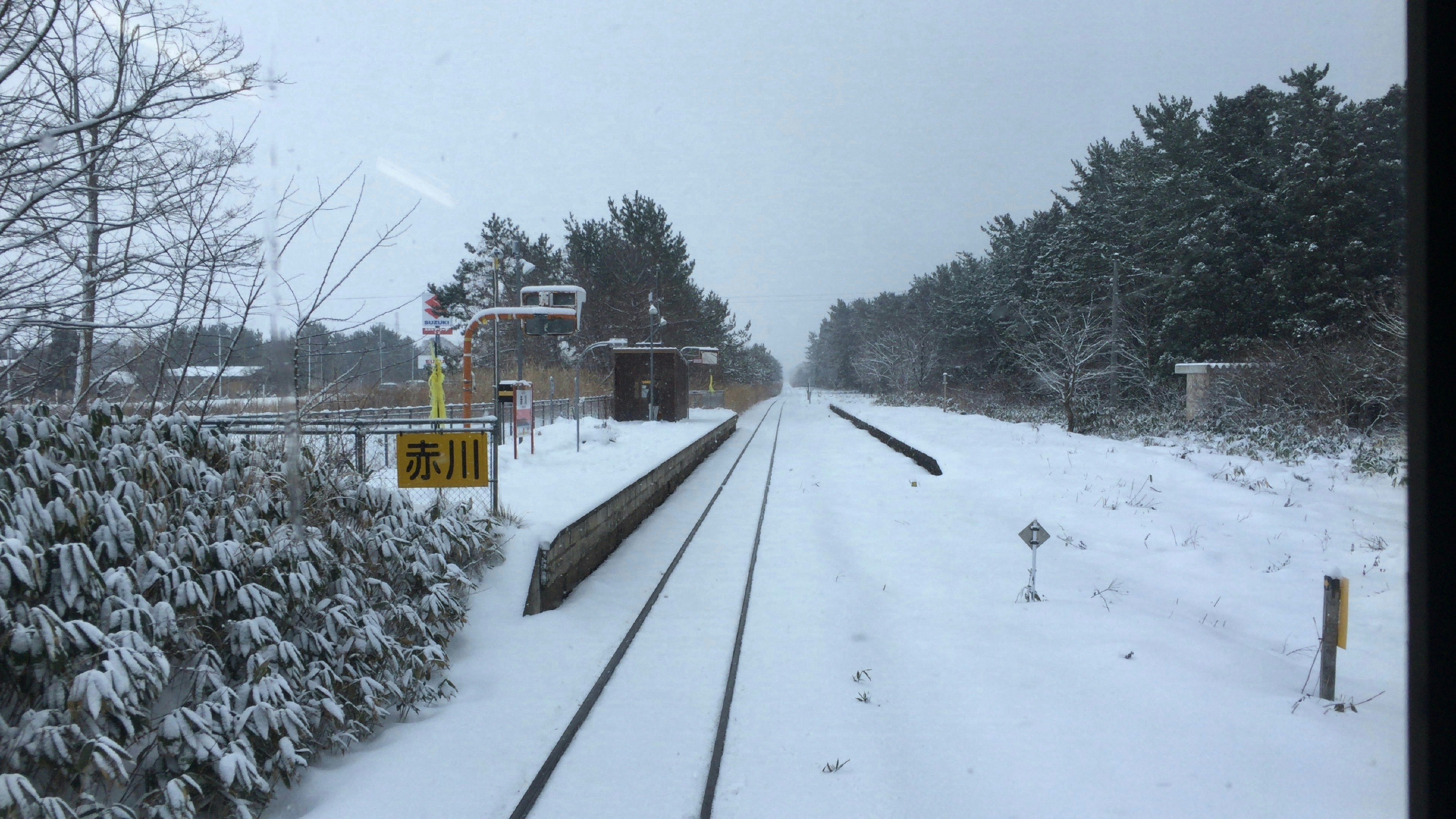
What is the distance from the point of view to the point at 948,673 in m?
5.58

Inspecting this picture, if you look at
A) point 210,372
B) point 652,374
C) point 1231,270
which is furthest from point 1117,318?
point 210,372

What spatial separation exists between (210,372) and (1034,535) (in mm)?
7319

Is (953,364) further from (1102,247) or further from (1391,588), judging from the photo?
(1391,588)

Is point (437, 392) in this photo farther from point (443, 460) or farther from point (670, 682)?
point (670, 682)

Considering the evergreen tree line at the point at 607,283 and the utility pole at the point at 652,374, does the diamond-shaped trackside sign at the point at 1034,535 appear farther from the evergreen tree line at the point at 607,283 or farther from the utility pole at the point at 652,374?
the evergreen tree line at the point at 607,283

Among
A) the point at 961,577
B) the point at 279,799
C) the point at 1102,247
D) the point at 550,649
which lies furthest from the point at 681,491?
the point at 1102,247

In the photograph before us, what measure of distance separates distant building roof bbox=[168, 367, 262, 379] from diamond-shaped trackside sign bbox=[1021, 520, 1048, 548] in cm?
681

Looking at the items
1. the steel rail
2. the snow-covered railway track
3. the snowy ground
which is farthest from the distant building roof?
the steel rail

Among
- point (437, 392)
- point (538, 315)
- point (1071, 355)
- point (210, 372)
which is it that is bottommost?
point (437, 392)

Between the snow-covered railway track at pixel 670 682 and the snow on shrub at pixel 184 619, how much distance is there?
110 cm

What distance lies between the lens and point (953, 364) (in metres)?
57.0

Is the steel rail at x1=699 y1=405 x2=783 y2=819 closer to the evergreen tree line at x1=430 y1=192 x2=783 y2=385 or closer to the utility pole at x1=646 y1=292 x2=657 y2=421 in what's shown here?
the utility pole at x1=646 y1=292 x2=657 y2=421

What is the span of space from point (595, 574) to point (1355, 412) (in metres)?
14.8

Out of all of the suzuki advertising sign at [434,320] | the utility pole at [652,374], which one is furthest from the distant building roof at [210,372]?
the utility pole at [652,374]
